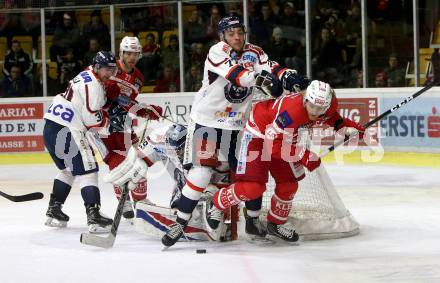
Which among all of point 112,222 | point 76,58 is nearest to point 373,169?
point 112,222

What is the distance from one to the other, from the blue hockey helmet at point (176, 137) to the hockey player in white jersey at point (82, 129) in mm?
512

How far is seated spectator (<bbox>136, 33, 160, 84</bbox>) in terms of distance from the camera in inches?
436

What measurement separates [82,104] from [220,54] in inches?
43.6

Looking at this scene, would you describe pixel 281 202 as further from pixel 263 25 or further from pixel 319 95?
pixel 263 25

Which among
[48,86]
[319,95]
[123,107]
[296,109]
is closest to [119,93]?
[123,107]

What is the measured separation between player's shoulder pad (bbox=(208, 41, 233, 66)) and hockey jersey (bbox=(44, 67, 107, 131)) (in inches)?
35.7

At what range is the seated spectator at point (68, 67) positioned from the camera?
11258 millimetres

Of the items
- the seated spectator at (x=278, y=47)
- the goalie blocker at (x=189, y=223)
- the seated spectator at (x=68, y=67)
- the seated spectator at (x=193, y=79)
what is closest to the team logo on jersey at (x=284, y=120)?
the goalie blocker at (x=189, y=223)

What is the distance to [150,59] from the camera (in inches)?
437

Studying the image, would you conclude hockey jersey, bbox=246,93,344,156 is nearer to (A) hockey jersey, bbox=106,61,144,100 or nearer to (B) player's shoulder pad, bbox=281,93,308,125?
(B) player's shoulder pad, bbox=281,93,308,125

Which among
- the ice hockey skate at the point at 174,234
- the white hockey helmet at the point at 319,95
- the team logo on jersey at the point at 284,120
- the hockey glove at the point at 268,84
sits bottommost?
the ice hockey skate at the point at 174,234

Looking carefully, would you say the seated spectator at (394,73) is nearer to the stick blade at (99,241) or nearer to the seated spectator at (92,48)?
the seated spectator at (92,48)

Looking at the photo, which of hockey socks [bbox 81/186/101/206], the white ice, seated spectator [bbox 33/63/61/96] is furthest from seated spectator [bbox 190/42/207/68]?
hockey socks [bbox 81/186/101/206]

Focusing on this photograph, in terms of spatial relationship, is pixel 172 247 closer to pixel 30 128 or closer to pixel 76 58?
pixel 30 128
